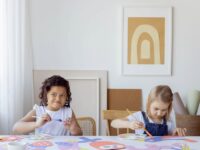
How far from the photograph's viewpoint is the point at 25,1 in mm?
2785

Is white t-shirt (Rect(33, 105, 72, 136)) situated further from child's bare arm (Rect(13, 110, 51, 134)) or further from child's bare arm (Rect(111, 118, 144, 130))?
child's bare arm (Rect(111, 118, 144, 130))

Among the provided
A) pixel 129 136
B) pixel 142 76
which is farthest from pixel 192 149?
pixel 142 76

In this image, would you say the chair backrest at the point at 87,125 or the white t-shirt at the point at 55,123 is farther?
the chair backrest at the point at 87,125

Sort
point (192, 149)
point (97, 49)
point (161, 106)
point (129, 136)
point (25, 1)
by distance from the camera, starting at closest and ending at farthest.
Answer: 1. point (192, 149)
2. point (129, 136)
3. point (161, 106)
4. point (25, 1)
5. point (97, 49)

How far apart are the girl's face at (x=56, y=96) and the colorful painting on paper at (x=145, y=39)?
1.09 metres

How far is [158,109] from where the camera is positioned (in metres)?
1.91

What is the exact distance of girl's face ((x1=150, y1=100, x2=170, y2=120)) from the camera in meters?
1.91

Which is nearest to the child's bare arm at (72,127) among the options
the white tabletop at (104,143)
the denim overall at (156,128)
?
the white tabletop at (104,143)

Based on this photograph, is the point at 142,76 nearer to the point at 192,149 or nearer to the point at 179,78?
the point at 179,78

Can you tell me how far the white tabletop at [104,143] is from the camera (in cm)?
153

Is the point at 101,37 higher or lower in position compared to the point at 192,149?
higher

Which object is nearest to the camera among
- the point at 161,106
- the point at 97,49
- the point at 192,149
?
the point at 192,149

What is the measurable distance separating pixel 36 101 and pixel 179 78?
1.25 m

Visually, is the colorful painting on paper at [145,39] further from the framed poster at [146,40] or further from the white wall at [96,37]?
the white wall at [96,37]
